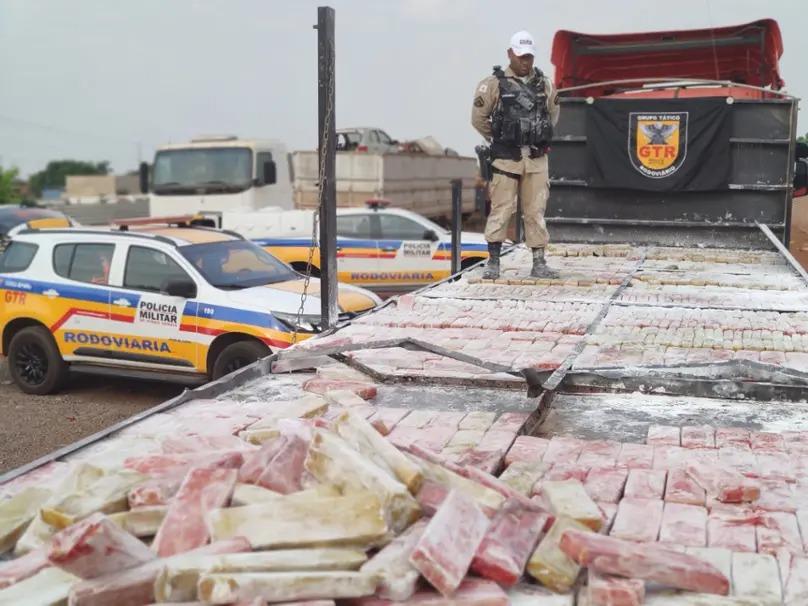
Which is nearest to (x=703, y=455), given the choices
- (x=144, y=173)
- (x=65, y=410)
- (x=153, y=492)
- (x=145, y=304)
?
(x=153, y=492)

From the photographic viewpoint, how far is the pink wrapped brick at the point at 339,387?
13.8 feet

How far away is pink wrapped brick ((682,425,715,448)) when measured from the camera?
351cm

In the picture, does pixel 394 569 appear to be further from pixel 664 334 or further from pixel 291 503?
pixel 664 334

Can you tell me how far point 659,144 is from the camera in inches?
440

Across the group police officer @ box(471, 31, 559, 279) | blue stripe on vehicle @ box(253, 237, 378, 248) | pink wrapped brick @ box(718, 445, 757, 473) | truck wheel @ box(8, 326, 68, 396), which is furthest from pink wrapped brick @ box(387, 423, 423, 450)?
blue stripe on vehicle @ box(253, 237, 378, 248)

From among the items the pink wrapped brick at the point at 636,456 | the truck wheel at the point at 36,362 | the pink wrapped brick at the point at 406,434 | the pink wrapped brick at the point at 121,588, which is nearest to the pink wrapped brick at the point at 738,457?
the pink wrapped brick at the point at 636,456

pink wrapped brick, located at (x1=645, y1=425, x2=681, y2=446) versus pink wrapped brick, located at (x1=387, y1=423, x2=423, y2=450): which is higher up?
pink wrapped brick, located at (x1=387, y1=423, x2=423, y2=450)

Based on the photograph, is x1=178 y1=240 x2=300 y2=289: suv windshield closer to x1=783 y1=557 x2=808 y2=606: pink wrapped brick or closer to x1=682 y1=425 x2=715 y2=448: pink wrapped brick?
x1=682 y1=425 x2=715 y2=448: pink wrapped brick

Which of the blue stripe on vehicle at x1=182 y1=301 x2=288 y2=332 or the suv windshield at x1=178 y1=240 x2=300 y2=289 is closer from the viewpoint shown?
the blue stripe on vehicle at x1=182 y1=301 x2=288 y2=332

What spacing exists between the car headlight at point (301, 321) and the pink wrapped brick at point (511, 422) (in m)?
5.00

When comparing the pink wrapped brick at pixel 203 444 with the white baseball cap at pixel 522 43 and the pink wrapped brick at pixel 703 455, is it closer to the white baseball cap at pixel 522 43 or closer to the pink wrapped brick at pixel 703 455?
the pink wrapped brick at pixel 703 455

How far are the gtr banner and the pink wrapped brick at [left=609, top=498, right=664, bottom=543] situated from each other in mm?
8494

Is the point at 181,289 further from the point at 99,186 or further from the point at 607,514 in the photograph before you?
the point at 99,186

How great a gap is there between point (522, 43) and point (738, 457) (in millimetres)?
4861
